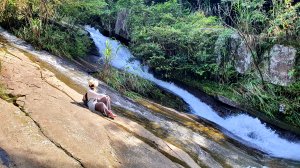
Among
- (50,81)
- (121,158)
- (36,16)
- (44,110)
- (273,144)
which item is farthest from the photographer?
(36,16)

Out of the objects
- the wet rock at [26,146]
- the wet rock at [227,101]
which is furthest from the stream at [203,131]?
the wet rock at [26,146]

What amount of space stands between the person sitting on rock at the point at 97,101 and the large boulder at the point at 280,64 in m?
7.60

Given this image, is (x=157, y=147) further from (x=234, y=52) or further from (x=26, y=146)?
(x=234, y=52)

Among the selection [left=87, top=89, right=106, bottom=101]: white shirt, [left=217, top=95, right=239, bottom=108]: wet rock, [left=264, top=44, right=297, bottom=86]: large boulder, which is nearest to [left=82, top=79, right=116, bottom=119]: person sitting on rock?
[left=87, top=89, right=106, bottom=101]: white shirt

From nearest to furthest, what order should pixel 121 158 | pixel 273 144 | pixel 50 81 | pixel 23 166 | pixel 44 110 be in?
pixel 23 166
pixel 121 158
pixel 44 110
pixel 50 81
pixel 273 144

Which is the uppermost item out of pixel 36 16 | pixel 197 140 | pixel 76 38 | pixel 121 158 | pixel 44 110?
pixel 36 16

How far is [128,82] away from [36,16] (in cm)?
451

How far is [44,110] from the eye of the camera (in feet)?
20.5

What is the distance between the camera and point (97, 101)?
23.7 feet

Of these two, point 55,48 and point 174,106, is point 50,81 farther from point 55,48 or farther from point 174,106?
point 174,106

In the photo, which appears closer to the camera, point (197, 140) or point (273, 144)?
point (197, 140)

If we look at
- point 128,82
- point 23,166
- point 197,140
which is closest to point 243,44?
point 128,82

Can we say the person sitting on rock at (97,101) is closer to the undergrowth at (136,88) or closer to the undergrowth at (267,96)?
the undergrowth at (136,88)

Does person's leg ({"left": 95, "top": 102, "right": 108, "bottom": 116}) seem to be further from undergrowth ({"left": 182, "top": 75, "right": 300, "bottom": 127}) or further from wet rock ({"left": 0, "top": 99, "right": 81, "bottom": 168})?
undergrowth ({"left": 182, "top": 75, "right": 300, "bottom": 127})
